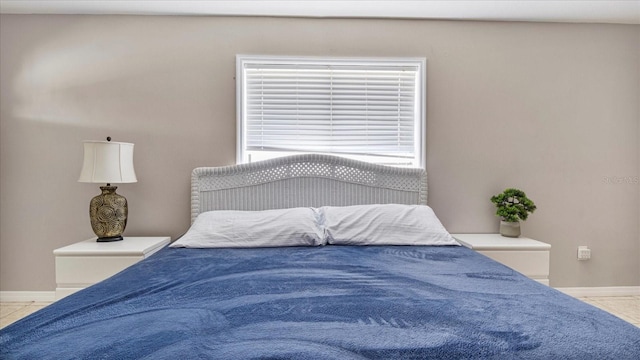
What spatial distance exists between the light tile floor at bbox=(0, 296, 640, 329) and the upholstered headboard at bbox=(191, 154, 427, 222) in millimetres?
1385

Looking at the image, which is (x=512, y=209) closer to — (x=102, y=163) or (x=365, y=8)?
(x=365, y=8)

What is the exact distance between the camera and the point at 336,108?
2.87 m

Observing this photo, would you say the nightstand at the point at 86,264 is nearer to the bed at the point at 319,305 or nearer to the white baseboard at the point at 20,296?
the bed at the point at 319,305

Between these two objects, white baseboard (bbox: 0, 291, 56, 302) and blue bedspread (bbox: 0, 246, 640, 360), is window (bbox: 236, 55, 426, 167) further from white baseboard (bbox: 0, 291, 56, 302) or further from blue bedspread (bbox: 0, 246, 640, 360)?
white baseboard (bbox: 0, 291, 56, 302)

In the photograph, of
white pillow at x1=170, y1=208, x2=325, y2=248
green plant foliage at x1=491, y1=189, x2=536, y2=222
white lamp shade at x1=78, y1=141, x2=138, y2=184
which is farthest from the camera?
green plant foliage at x1=491, y1=189, x2=536, y2=222

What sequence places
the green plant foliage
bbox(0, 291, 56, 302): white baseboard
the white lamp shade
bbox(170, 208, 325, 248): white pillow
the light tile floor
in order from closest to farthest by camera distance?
bbox(170, 208, 325, 248): white pillow → the white lamp shade → the light tile floor → the green plant foliage → bbox(0, 291, 56, 302): white baseboard

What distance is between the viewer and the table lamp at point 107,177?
237 cm

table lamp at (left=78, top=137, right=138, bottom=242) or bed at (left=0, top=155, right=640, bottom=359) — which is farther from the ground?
table lamp at (left=78, top=137, right=138, bottom=242)

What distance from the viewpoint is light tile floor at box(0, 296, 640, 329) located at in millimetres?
2519

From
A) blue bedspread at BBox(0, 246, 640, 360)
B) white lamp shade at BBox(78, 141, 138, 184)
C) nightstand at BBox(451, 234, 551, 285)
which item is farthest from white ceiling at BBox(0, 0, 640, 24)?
blue bedspread at BBox(0, 246, 640, 360)

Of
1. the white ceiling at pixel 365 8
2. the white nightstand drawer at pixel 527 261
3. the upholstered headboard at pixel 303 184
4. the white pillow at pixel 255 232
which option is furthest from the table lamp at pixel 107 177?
the white nightstand drawer at pixel 527 261

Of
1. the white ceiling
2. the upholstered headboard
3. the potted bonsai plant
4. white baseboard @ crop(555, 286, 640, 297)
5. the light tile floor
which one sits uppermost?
the white ceiling

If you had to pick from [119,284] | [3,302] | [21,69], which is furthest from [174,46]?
[3,302]

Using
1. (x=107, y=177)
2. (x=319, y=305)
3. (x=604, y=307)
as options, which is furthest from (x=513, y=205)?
(x=107, y=177)
